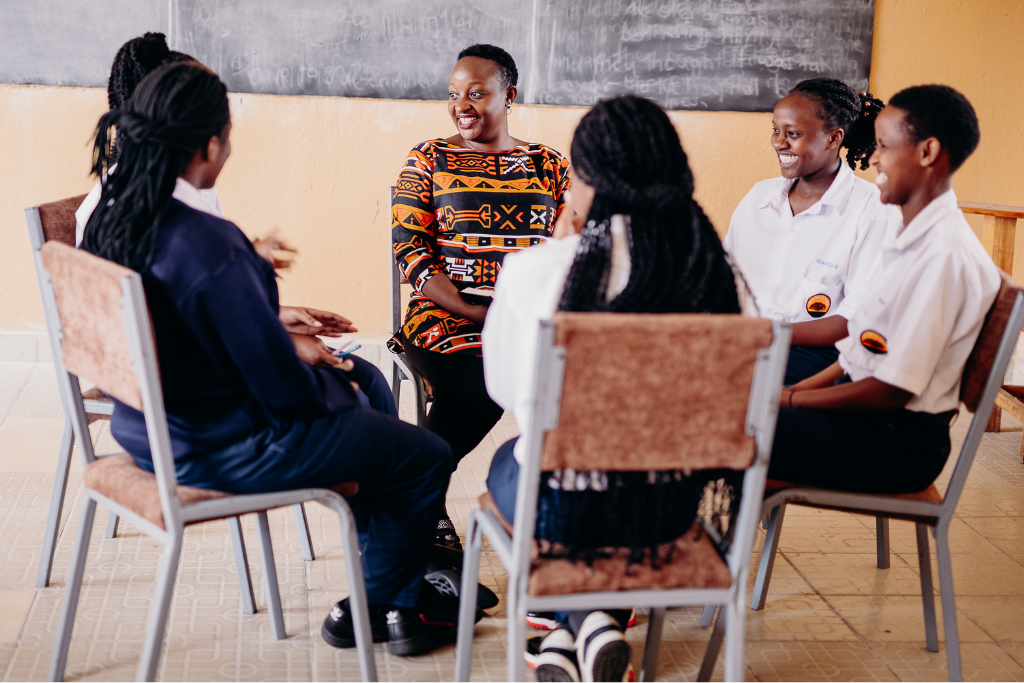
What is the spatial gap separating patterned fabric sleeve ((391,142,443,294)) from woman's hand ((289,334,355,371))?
56 centimetres

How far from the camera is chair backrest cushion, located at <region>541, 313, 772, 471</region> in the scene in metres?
1.16

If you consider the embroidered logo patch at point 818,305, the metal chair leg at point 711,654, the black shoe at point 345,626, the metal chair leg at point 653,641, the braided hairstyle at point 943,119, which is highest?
the braided hairstyle at point 943,119

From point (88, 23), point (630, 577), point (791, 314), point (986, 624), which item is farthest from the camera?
point (88, 23)

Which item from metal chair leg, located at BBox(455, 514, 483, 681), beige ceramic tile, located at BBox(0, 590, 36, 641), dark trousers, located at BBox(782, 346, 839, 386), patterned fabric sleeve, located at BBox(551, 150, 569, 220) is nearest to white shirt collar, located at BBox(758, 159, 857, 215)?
dark trousers, located at BBox(782, 346, 839, 386)

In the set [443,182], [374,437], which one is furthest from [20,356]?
[374,437]

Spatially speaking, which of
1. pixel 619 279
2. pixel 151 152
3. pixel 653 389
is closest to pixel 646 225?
pixel 619 279

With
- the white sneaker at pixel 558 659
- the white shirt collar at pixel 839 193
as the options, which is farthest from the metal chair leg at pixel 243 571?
the white shirt collar at pixel 839 193

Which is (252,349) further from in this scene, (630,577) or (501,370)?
(630,577)

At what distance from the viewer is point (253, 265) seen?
148 centimetres

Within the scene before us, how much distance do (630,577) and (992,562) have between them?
1577 millimetres

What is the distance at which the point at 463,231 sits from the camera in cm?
238

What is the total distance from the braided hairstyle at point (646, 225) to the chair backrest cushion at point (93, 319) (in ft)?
2.15

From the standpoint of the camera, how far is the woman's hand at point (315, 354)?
1763 mm

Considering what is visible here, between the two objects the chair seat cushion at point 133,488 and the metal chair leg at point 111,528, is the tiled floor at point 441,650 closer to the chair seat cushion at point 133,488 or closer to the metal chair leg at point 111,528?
the metal chair leg at point 111,528
